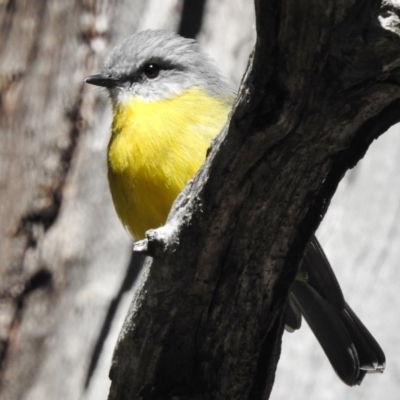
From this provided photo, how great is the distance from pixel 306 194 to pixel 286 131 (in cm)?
28

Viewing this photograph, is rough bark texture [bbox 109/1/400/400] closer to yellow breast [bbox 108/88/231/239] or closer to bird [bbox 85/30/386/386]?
bird [bbox 85/30/386/386]

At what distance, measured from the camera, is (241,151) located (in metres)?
2.44

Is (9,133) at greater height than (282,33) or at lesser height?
greater

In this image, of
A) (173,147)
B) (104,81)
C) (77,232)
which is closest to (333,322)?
(173,147)

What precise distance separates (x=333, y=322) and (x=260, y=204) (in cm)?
156

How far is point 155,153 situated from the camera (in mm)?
3625

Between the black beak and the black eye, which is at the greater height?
the black eye

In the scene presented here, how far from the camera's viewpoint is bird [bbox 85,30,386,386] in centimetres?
360

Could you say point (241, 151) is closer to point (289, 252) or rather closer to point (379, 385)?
point (289, 252)

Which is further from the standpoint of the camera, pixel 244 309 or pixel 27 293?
pixel 27 293

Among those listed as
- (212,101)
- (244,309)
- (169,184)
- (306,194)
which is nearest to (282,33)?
(306,194)

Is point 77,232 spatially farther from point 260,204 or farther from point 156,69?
point 260,204

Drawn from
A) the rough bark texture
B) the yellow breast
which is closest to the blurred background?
the yellow breast

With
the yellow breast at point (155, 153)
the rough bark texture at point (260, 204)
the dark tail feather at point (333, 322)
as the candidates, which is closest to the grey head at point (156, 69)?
the yellow breast at point (155, 153)
